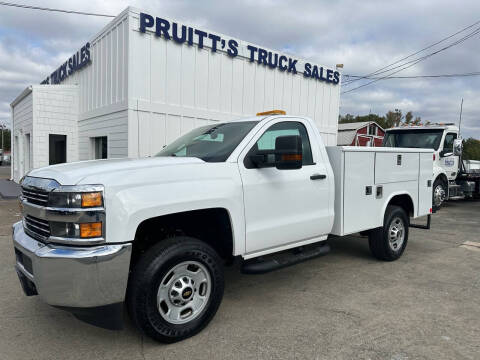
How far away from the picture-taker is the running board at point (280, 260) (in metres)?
3.70

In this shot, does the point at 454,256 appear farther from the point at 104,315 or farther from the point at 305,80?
the point at 305,80

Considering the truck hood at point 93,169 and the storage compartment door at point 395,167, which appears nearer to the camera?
the truck hood at point 93,169

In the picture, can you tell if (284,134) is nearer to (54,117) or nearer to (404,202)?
(404,202)

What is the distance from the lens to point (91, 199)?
8.77ft

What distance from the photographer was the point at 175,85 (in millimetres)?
9344

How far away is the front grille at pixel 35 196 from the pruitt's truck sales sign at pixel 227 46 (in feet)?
21.1

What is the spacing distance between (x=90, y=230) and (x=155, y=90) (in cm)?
690

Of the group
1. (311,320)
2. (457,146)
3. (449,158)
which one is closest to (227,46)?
(457,146)

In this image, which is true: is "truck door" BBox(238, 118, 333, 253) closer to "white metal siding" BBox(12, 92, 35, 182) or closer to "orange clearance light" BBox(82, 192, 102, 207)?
"orange clearance light" BBox(82, 192, 102, 207)

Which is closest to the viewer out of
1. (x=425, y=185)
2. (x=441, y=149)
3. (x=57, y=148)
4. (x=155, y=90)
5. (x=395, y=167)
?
(x=395, y=167)

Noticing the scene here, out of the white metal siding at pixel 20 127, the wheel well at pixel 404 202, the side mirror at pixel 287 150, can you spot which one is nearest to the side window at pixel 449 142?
the wheel well at pixel 404 202

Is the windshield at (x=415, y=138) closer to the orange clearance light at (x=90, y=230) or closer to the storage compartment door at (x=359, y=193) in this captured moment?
the storage compartment door at (x=359, y=193)

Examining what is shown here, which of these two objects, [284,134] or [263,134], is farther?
[284,134]

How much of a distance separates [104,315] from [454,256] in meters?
5.57
